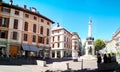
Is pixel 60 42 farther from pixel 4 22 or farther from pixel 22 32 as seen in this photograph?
pixel 4 22

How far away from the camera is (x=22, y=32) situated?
42750 mm

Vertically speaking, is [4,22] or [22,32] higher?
[4,22]

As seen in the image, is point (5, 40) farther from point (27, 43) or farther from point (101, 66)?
point (101, 66)

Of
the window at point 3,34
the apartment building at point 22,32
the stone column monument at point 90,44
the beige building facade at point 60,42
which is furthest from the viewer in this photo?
the beige building facade at point 60,42

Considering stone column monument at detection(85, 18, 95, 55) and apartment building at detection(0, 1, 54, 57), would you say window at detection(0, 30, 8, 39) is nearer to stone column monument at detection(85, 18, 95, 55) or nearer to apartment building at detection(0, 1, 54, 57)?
apartment building at detection(0, 1, 54, 57)

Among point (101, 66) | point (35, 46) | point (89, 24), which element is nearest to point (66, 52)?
point (89, 24)

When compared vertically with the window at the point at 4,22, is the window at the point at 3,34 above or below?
below

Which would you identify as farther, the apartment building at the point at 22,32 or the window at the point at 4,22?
the apartment building at the point at 22,32

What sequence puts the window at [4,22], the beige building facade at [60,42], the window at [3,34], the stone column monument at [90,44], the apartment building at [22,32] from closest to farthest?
the window at [3,34] < the window at [4,22] < the apartment building at [22,32] < the stone column monument at [90,44] < the beige building facade at [60,42]

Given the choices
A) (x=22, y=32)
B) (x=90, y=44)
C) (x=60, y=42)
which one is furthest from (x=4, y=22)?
(x=60, y=42)

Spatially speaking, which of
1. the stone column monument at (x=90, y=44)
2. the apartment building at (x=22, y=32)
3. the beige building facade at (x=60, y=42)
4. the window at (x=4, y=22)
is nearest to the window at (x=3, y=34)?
the apartment building at (x=22, y=32)

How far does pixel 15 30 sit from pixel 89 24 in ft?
68.3

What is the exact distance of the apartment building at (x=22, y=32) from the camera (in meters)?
39.6

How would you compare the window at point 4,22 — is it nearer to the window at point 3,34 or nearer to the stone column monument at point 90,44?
the window at point 3,34
